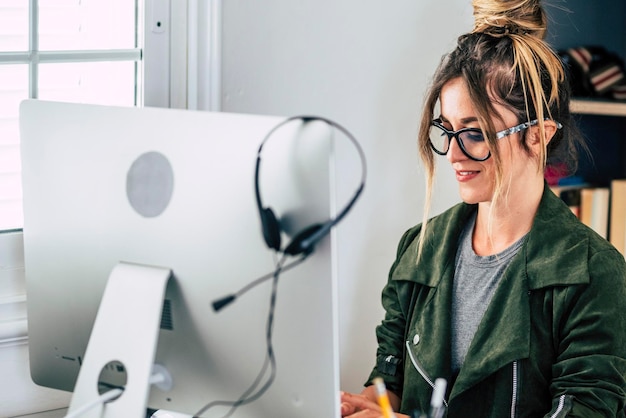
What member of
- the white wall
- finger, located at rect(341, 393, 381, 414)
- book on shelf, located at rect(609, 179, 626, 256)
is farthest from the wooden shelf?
finger, located at rect(341, 393, 381, 414)

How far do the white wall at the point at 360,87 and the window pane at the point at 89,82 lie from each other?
21cm

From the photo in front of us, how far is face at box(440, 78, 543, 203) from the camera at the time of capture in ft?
5.34

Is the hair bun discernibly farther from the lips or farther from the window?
the window

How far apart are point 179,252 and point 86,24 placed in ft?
2.65

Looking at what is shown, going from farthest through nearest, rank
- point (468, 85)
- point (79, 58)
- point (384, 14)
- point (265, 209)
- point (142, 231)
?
point (384, 14) → point (79, 58) → point (468, 85) → point (142, 231) → point (265, 209)

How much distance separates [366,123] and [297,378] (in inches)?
39.8

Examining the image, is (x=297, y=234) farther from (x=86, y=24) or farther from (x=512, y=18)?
(x=86, y=24)

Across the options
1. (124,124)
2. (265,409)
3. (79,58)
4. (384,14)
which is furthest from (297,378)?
(384,14)

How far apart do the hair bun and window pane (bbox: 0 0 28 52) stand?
35.1 inches

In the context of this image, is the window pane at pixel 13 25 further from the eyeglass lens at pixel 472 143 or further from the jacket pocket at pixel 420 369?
the jacket pocket at pixel 420 369

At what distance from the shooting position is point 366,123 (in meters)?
2.07

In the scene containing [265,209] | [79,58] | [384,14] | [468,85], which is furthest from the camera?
[384,14]

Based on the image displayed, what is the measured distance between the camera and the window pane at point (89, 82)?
70.9 inches

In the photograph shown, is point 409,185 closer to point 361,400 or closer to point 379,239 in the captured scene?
point 379,239
